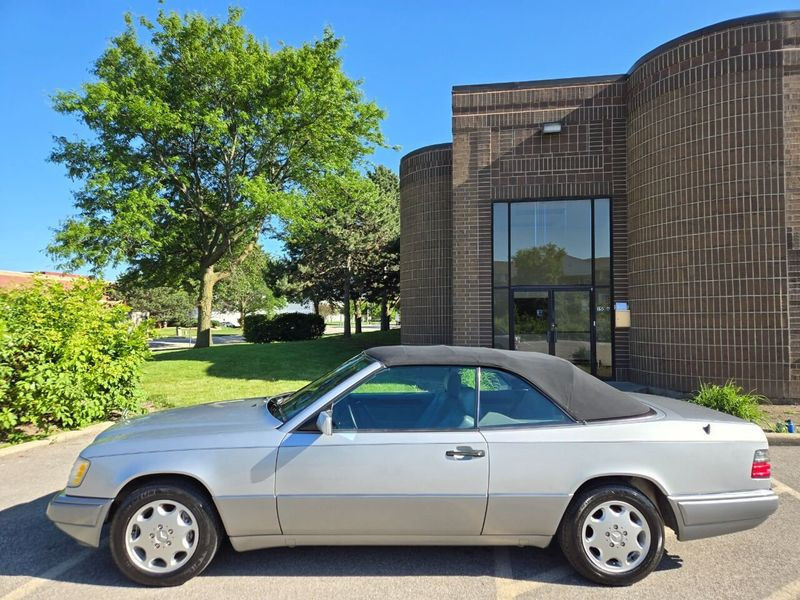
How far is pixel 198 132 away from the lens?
19.2 metres

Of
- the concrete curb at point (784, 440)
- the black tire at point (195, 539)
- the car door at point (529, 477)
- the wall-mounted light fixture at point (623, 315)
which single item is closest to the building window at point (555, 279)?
the wall-mounted light fixture at point (623, 315)

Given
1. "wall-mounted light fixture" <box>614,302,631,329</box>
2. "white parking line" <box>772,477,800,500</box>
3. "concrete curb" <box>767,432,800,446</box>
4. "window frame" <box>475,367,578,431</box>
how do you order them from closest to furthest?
1. "window frame" <box>475,367,578,431</box>
2. "white parking line" <box>772,477,800,500</box>
3. "concrete curb" <box>767,432,800,446</box>
4. "wall-mounted light fixture" <box>614,302,631,329</box>

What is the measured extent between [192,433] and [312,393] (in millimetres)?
826

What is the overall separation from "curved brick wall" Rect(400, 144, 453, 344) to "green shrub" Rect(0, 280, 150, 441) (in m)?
7.13

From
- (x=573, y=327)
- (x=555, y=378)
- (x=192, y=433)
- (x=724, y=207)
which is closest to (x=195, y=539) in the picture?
(x=192, y=433)

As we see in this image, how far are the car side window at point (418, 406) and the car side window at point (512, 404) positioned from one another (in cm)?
9

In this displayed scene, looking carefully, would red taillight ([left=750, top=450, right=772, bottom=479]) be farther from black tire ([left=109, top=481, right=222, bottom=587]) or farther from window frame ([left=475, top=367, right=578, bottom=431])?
black tire ([left=109, top=481, right=222, bottom=587])

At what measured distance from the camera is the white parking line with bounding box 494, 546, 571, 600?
3.05 metres

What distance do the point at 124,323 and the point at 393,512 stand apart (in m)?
6.50

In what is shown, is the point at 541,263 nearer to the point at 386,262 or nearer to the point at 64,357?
the point at 64,357

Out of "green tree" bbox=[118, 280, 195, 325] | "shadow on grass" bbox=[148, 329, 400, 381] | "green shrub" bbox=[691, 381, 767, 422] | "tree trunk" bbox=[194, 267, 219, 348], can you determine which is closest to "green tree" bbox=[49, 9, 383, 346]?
"tree trunk" bbox=[194, 267, 219, 348]

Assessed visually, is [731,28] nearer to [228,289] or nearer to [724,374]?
[724,374]

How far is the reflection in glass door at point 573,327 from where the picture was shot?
1139cm

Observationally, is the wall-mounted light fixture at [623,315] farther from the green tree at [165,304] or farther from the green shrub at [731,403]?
the green tree at [165,304]
